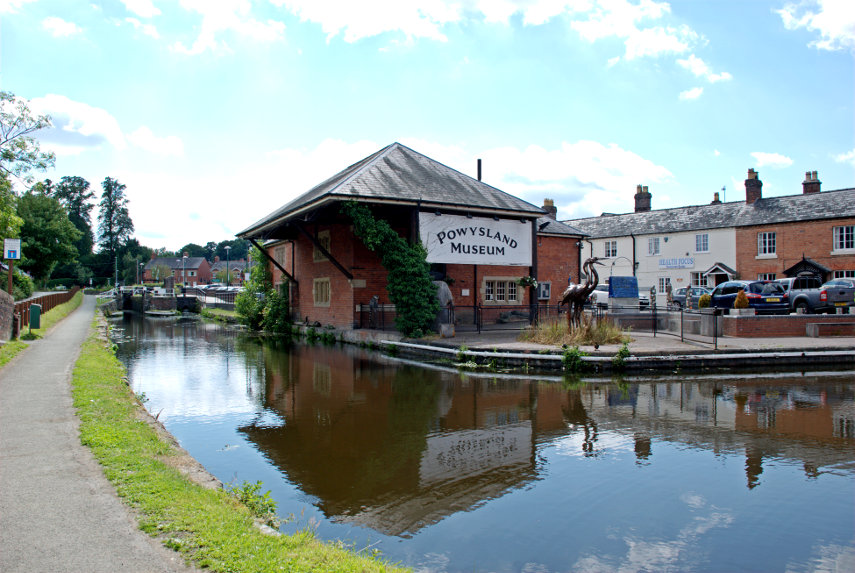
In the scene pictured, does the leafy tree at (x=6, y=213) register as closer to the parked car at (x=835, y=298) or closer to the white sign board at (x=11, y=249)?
the white sign board at (x=11, y=249)

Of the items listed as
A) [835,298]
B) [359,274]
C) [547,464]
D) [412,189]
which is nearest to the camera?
[547,464]

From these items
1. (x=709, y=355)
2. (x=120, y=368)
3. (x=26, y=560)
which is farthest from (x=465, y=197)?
(x=26, y=560)

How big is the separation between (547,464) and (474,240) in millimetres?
14330

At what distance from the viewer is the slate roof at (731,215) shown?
31703 mm

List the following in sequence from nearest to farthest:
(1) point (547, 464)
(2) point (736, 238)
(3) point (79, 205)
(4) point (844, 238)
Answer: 1. (1) point (547, 464)
2. (4) point (844, 238)
3. (2) point (736, 238)
4. (3) point (79, 205)

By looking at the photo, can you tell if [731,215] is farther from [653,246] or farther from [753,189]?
[653,246]

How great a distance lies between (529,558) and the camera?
4.48 meters

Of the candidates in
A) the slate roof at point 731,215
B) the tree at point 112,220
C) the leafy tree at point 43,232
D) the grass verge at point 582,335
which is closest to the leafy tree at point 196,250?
the tree at point 112,220

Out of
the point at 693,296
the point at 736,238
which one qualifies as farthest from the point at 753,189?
the point at 693,296

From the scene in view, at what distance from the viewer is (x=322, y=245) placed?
25922 millimetres

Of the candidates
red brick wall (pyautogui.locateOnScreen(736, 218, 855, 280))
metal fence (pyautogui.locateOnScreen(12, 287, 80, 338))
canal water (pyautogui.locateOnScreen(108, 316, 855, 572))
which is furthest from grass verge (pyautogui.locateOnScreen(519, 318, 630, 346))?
red brick wall (pyautogui.locateOnScreen(736, 218, 855, 280))

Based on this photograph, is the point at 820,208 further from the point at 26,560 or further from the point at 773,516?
the point at 26,560

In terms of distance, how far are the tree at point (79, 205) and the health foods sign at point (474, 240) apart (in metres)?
80.3

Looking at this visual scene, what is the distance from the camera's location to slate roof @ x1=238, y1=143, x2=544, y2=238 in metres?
18.7
